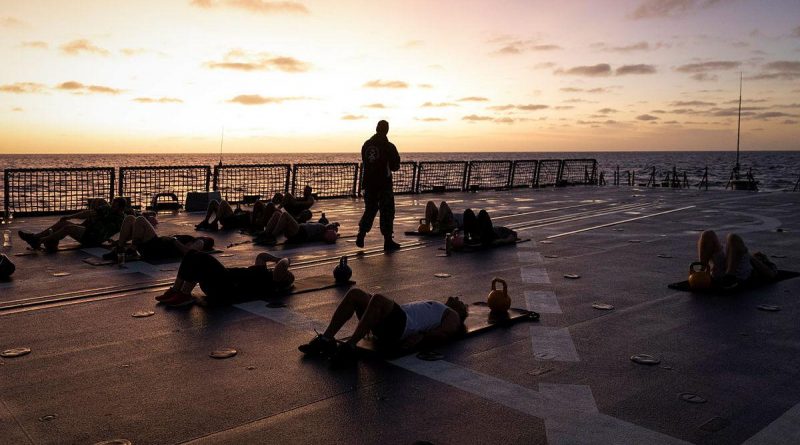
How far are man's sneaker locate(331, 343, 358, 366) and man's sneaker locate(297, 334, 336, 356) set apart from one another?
0.14 meters

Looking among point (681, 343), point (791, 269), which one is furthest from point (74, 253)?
point (791, 269)

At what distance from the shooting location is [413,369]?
5691 mm

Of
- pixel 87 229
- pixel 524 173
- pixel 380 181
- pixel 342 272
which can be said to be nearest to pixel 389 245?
pixel 380 181

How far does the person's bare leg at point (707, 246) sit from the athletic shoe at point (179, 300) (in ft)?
23.4

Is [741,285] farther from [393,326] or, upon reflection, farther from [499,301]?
[393,326]

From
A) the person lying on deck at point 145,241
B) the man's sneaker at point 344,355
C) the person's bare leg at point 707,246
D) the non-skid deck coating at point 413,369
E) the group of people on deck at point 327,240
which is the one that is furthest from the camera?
the person lying on deck at point 145,241

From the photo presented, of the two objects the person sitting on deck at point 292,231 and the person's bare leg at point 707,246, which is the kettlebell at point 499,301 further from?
the person sitting on deck at point 292,231

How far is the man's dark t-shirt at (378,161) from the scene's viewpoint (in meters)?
13.2

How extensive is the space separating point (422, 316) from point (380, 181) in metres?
7.33

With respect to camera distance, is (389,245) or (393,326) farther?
(389,245)

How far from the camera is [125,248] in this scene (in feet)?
37.0

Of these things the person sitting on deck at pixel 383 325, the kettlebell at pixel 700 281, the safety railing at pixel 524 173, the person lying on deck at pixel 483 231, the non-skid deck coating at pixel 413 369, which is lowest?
the non-skid deck coating at pixel 413 369

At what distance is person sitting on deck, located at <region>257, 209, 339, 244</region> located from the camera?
13.7m

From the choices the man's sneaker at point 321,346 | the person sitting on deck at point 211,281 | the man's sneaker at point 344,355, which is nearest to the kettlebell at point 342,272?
the person sitting on deck at point 211,281
